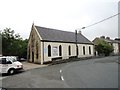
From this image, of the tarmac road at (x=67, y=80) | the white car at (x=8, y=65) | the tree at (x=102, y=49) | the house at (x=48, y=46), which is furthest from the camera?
the tree at (x=102, y=49)

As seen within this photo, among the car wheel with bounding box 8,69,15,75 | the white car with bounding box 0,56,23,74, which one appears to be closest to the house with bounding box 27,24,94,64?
the white car with bounding box 0,56,23,74

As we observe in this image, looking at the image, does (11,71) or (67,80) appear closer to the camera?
(67,80)

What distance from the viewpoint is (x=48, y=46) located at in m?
36.9

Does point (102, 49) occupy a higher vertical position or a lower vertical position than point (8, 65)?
higher

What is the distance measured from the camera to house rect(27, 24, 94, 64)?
35.8 metres

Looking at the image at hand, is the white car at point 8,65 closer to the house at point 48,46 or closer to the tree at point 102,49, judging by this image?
the house at point 48,46

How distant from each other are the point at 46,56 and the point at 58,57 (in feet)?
13.4

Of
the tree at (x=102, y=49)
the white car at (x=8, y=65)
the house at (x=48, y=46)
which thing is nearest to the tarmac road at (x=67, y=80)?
the white car at (x=8, y=65)

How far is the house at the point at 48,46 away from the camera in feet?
117

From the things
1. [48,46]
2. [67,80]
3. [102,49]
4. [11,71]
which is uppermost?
[48,46]

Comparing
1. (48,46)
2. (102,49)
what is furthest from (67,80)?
(102,49)

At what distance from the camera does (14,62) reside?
2006 cm

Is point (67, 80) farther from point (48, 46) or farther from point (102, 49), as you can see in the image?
point (102, 49)

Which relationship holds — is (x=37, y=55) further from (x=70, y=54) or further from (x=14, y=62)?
(x=14, y=62)
